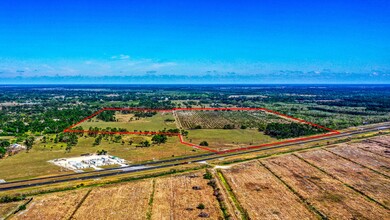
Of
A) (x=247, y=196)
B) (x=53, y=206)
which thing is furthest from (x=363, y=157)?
(x=53, y=206)

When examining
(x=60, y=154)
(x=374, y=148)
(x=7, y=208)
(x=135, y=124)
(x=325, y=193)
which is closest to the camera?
(x=7, y=208)

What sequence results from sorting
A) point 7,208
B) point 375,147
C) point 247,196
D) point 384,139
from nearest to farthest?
point 7,208 < point 247,196 < point 375,147 < point 384,139

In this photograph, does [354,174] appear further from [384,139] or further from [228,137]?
[228,137]

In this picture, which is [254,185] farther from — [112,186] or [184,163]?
[112,186]

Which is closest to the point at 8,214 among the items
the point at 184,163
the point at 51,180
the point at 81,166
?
the point at 51,180

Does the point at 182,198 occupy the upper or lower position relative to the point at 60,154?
upper

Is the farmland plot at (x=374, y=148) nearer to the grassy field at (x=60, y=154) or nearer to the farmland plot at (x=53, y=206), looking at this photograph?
the grassy field at (x=60, y=154)
